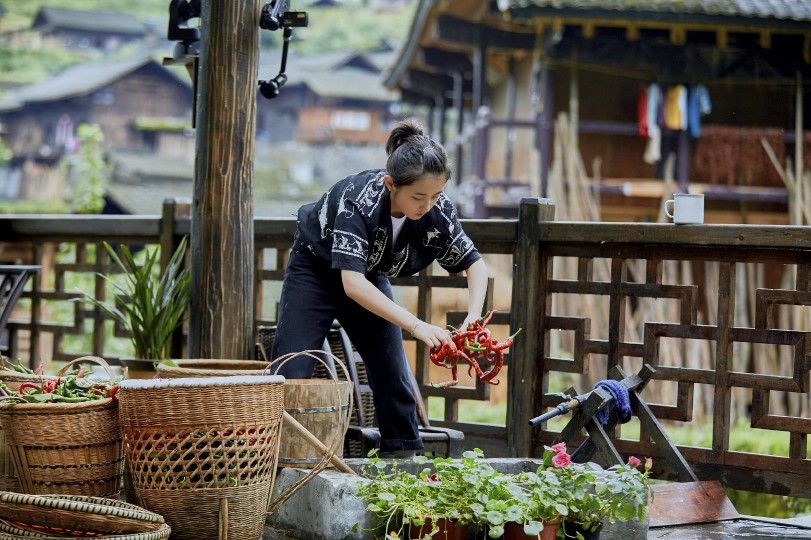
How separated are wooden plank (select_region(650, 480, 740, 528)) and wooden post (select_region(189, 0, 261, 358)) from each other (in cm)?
213

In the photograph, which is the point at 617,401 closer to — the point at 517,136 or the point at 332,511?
the point at 332,511

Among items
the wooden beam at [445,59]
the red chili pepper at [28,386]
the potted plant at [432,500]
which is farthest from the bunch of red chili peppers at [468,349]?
the wooden beam at [445,59]

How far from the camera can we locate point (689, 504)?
4238mm

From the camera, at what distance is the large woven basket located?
331 cm

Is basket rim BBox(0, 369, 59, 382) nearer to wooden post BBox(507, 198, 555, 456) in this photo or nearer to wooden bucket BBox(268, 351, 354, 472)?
wooden bucket BBox(268, 351, 354, 472)

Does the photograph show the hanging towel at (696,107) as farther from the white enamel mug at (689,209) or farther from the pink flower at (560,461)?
the pink flower at (560,461)

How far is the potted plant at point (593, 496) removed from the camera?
3393 millimetres

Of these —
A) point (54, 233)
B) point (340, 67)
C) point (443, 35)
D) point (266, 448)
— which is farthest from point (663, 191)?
point (340, 67)

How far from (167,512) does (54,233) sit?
402cm

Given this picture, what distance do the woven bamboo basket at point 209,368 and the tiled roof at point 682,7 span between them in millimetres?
8022

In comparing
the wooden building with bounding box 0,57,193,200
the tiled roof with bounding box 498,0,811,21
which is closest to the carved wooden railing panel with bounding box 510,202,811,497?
the tiled roof with bounding box 498,0,811,21

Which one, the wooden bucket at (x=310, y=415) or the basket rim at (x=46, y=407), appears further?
the wooden bucket at (x=310, y=415)

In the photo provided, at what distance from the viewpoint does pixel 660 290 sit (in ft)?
16.0

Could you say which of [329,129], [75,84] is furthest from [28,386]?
[75,84]
